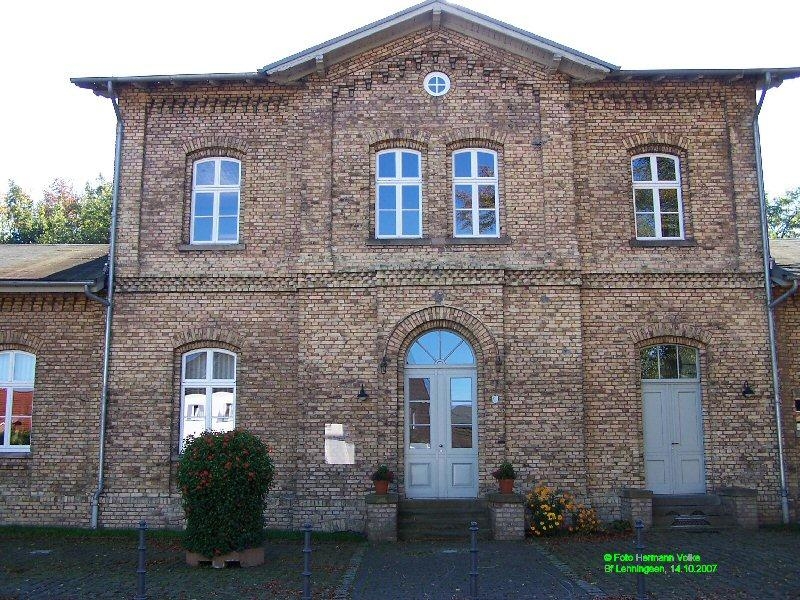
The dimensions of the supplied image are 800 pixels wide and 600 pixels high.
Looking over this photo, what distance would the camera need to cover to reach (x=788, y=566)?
1058 cm

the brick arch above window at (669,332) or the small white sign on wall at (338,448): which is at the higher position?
the brick arch above window at (669,332)

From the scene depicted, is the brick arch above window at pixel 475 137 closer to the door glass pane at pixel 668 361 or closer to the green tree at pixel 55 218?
the door glass pane at pixel 668 361

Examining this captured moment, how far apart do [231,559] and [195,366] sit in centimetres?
475

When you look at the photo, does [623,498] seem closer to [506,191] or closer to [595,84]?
[506,191]

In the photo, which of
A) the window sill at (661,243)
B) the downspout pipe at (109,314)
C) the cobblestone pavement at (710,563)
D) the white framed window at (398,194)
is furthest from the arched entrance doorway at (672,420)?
the downspout pipe at (109,314)

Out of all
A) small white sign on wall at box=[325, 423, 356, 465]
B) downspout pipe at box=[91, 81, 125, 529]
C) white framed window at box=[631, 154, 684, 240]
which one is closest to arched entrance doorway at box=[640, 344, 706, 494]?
white framed window at box=[631, 154, 684, 240]

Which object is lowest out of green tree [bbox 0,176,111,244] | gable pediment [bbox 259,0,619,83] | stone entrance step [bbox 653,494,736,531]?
stone entrance step [bbox 653,494,736,531]

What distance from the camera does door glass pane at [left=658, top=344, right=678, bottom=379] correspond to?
14.5 m

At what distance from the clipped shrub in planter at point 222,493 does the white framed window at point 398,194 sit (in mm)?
5322

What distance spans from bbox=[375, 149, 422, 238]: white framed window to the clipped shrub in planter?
5.32m

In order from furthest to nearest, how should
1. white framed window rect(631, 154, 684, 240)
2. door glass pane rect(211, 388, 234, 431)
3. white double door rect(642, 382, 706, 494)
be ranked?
white framed window rect(631, 154, 684, 240)
door glass pane rect(211, 388, 234, 431)
white double door rect(642, 382, 706, 494)

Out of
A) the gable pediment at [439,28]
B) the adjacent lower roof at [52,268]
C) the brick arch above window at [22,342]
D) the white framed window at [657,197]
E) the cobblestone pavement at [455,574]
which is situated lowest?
the cobblestone pavement at [455,574]

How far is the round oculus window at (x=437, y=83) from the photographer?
14.8 m

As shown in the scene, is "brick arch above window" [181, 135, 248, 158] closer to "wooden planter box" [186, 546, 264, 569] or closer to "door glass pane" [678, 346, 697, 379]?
"wooden planter box" [186, 546, 264, 569]
